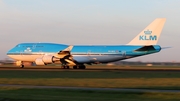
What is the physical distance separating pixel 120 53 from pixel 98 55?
3663mm

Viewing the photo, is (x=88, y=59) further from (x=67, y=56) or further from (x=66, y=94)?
(x=66, y=94)

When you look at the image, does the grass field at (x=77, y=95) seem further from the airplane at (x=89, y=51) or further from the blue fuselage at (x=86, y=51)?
the blue fuselage at (x=86, y=51)

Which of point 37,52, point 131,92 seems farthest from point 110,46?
point 131,92

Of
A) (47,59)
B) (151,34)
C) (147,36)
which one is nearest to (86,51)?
(47,59)

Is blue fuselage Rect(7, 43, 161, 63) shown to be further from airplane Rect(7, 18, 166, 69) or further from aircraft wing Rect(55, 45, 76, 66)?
aircraft wing Rect(55, 45, 76, 66)

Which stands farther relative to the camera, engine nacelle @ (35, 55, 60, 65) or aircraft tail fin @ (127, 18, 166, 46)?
engine nacelle @ (35, 55, 60, 65)

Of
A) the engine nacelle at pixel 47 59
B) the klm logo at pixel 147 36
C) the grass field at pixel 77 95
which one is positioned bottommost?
the grass field at pixel 77 95

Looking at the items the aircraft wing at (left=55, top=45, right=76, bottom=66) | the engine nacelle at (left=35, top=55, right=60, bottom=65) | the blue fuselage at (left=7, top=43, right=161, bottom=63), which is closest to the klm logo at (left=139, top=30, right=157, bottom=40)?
the blue fuselage at (left=7, top=43, right=161, bottom=63)

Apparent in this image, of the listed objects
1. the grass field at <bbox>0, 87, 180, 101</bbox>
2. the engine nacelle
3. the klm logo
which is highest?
the klm logo

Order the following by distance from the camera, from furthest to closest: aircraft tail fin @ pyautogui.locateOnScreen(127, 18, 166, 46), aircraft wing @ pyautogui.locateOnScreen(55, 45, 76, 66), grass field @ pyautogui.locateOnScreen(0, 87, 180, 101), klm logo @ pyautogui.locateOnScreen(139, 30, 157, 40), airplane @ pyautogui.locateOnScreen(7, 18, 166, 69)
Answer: aircraft wing @ pyautogui.locateOnScreen(55, 45, 76, 66)
klm logo @ pyautogui.locateOnScreen(139, 30, 157, 40)
aircraft tail fin @ pyautogui.locateOnScreen(127, 18, 166, 46)
airplane @ pyautogui.locateOnScreen(7, 18, 166, 69)
grass field @ pyautogui.locateOnScreen(0, 87, 180, 101)

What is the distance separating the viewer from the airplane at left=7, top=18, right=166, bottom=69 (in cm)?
6100

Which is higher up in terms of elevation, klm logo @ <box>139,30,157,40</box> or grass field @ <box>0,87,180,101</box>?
klm logo @ <box>139,30,157,40</box>

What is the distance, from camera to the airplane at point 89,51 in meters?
61.0

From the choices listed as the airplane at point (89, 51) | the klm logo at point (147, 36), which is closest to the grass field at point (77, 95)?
the airplane at point (89, 51)
